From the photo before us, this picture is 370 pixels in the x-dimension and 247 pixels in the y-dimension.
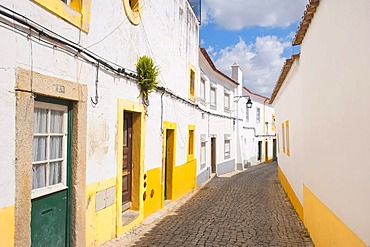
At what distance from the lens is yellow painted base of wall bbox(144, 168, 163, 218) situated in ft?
24.6

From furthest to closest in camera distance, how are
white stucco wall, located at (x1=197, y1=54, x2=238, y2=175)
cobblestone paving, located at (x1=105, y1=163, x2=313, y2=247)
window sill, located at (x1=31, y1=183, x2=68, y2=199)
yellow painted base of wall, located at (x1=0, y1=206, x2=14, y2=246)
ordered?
white stucco wall, located at (x1=197, y1=54, x2=238, y2=175), cobblestone paving, located at (x1=105, y1=163, x2=313, y2=247), window sill, located at (x1=31, y1=183, x2=68, y2=199), yellow painted base of wall, located at (x1=0, y1=206, x2=14, y2=246)

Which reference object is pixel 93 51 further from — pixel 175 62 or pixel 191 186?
pixel 191 186

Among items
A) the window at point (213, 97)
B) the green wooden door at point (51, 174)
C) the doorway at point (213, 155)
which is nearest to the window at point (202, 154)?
the doorway at point (213, 155)

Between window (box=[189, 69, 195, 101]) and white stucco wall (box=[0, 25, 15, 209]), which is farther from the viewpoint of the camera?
window (box=[189, 69, 195, 101])

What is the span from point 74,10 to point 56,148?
6.33ft

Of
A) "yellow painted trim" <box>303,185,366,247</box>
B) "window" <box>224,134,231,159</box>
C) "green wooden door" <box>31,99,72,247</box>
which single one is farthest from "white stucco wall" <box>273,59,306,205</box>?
"window" <box>224,134,231,159</box>

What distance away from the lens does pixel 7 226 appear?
3.21 metres

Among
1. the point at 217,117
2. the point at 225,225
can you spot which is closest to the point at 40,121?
the point at 225,225

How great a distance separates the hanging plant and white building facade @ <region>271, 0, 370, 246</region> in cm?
314

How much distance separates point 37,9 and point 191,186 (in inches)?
371

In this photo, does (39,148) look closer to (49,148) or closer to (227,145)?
(49,148)

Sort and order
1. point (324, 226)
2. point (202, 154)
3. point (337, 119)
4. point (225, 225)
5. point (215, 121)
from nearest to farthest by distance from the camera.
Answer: point (337, 119) < point (324, 226) < point (225, 225) < point (202, 154) < point (215, 121)

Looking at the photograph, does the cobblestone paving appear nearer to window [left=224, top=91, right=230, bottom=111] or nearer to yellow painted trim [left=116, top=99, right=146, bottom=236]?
yellow painted trim [left=116, top=99, right=146, bottom=236]

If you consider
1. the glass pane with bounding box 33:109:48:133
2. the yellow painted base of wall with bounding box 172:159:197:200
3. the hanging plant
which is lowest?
the yellow painted base of wall with bounding box 172:159:197:200
